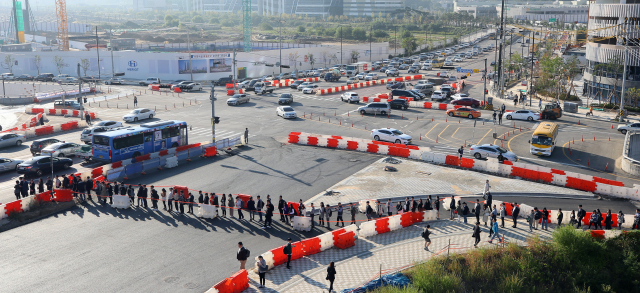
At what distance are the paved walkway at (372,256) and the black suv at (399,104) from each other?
3365 cm

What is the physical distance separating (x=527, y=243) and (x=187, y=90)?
200 ft

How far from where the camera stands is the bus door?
3666 cm

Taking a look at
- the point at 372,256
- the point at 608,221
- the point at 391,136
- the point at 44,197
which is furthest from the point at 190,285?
the point at 391,136

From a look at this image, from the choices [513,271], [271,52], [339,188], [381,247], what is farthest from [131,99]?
[513,271]

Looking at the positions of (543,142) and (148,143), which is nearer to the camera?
(148,143)

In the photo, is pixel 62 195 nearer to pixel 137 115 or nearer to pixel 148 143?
pixel 148 143

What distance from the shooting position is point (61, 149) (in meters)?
37.2

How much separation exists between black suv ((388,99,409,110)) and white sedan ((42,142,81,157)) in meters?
33.8

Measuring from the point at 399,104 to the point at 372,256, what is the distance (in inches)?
1525

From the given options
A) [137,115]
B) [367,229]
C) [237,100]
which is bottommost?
[367,229]

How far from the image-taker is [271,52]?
10212 cm

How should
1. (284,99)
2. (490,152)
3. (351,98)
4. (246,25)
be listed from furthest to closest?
(246,25)
(351,98)
(284,99)
(490,152)

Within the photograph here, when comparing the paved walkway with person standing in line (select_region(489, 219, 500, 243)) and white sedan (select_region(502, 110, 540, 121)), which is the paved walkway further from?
white sedan (select_region(502, 110, 540, 121))

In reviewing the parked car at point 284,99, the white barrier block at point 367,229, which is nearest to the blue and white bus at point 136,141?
the white barrier block at point 367,229
